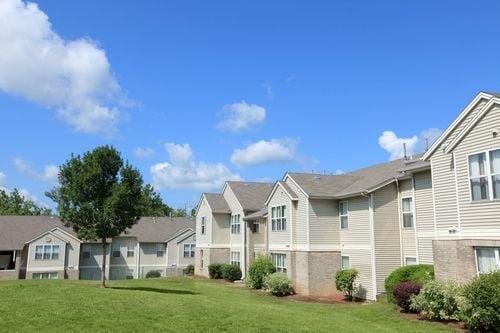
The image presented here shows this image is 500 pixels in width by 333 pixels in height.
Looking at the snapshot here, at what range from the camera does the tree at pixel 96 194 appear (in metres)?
24.7

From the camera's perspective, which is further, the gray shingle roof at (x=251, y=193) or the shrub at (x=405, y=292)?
the gray shingle roof at (x=251, y=193)

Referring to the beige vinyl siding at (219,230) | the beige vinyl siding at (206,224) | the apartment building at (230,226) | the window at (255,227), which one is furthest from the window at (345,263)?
the beige vinyl siding at (206,224)

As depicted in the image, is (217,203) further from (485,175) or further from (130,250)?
(485,175)

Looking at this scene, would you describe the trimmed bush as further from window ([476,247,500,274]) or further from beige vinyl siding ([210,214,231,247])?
window ([476,247,500,274])

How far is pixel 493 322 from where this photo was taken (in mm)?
14094

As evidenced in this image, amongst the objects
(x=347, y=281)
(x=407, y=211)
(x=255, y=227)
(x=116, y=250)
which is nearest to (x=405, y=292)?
(x=407, y=211)

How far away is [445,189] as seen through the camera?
1895cm

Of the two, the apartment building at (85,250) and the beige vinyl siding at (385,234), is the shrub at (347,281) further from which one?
the apartment building at (85,250)

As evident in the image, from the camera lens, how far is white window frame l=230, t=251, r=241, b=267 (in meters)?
41.0

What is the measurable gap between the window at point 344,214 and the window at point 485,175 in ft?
35.8

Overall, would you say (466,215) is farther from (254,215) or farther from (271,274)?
(254,215)

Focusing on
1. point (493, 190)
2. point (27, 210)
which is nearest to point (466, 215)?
point (493, 190)

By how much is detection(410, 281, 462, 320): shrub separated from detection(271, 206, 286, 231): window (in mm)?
14095

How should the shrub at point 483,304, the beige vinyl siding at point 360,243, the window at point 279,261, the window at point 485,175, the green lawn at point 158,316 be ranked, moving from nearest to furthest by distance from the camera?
the green lawn at point 158,316 → the shrub at point 483,304 → the window at point 485,175 → the beige vinyl siding at point 360,243 → the window at point 279,261
